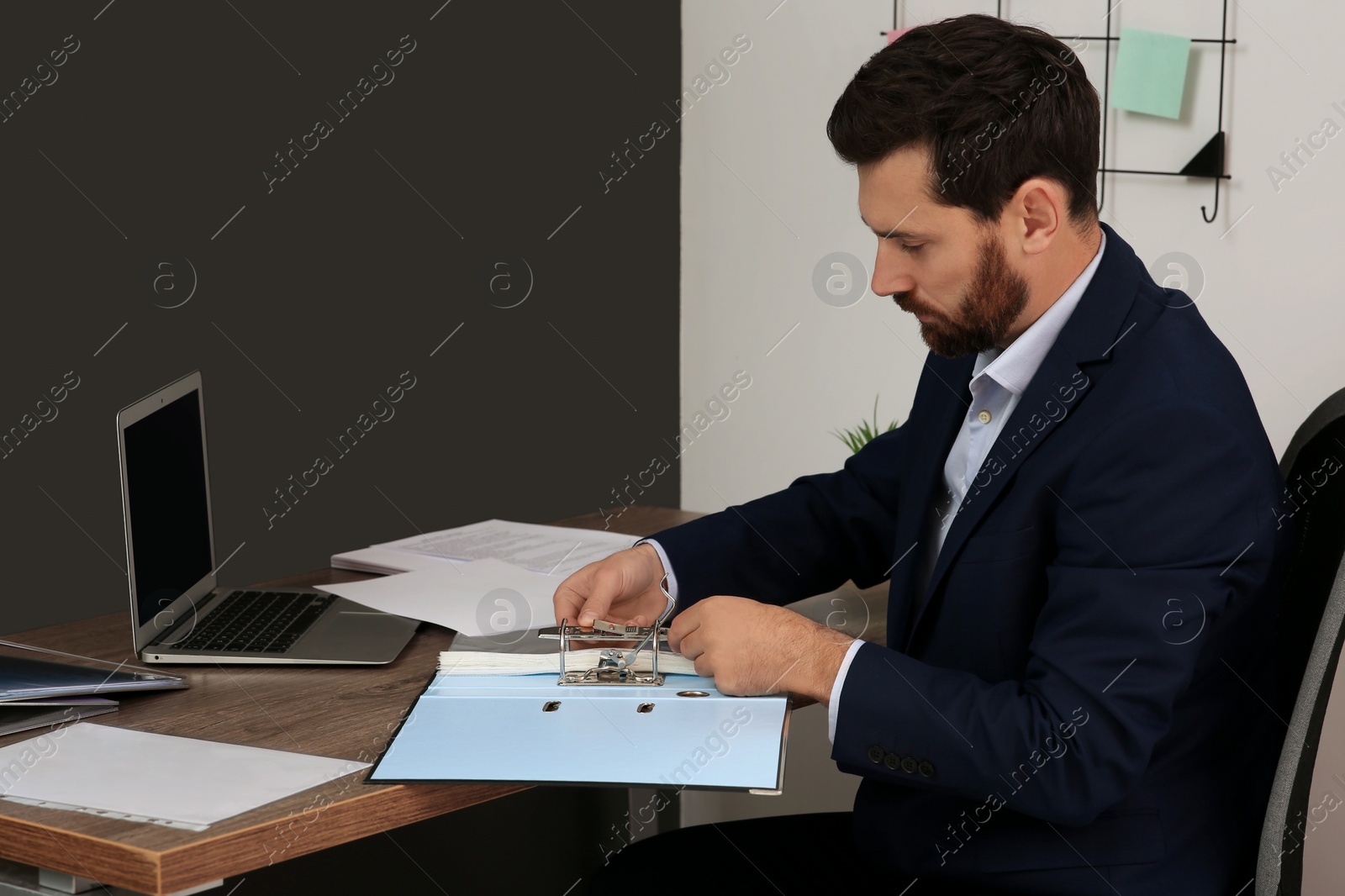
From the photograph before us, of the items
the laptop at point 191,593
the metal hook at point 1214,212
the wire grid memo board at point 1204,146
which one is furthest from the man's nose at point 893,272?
the metal hook at point 1214,212

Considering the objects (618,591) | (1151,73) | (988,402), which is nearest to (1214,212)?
(1151,73)

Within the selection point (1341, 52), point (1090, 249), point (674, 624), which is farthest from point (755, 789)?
point (1341, 52)

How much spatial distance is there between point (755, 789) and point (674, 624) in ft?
0.89

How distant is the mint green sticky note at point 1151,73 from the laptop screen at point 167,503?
1.84 metres

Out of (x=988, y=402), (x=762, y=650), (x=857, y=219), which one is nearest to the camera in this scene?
(x=762, y=650)

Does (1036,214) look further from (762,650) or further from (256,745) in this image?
(256,745)

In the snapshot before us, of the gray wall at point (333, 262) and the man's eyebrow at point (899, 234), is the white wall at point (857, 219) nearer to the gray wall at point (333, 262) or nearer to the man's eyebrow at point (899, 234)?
the gray wall at point (333, 262)

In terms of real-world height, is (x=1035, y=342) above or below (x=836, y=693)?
above

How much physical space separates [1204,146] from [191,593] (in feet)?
6.37

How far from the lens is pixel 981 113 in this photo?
3.90 ft

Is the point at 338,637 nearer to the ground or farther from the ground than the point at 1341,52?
nearer to the ground

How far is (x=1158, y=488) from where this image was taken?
42.9 inches

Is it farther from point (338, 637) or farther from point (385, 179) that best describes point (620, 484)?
point (338, 637)

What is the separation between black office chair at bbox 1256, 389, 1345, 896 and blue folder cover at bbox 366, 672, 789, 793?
1.44 feet
